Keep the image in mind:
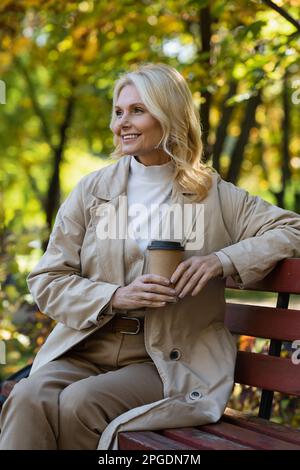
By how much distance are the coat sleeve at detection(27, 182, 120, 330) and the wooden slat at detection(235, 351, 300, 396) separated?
0.72 meters

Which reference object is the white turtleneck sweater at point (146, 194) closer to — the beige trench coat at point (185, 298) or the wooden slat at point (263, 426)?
the beige trench coat at point (185, 298)

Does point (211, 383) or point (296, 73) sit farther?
point (296, 73)

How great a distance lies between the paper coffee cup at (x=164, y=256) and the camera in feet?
10.4

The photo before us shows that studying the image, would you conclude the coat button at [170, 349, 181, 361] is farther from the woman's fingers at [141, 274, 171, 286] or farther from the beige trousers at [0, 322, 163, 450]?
the woman's fingers at [141, 274, 171, 286]

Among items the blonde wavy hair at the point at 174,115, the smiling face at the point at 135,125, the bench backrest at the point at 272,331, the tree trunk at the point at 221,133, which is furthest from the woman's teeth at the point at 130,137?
the tree trunk at the point at 221,133

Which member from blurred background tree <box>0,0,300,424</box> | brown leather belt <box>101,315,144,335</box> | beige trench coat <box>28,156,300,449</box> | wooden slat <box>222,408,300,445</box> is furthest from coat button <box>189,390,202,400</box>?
blurred background tree <box>0,0,300,424</box>

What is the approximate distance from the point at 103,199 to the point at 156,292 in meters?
0.56

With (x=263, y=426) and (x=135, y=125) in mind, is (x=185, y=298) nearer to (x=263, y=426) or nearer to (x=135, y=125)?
(x=263, y=426)

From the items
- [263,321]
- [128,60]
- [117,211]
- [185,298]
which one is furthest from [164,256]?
[128,60]

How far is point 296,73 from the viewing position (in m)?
8.07

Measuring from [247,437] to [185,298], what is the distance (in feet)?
2.10

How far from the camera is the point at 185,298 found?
3422 millimetres
